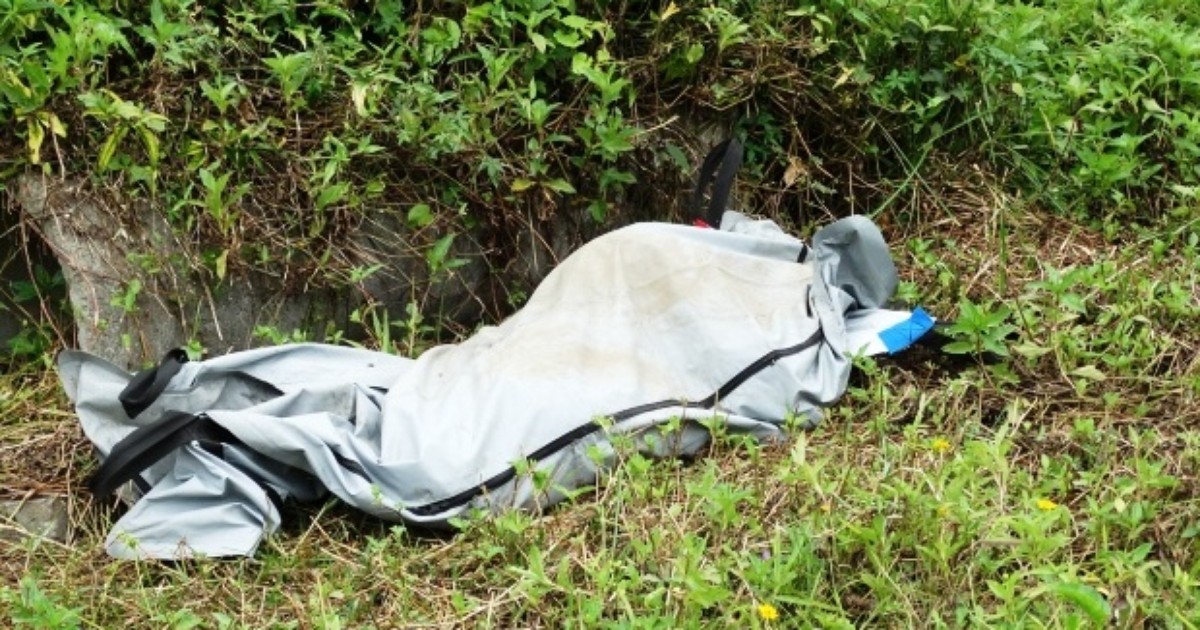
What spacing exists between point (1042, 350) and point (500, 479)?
132cm

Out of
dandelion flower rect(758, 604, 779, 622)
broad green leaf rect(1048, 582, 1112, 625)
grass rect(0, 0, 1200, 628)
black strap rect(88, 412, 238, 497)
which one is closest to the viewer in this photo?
broad green leaf rect(1048, 582, 1112, 625)

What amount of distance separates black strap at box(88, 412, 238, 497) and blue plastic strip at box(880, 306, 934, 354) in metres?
1.57

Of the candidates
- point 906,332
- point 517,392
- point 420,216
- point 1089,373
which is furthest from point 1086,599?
point 420,216

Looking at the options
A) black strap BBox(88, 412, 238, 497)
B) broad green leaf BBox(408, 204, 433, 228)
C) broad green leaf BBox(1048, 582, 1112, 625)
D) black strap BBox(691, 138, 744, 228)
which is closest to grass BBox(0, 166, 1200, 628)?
broad green leaf BBox(1048, 582, 1112, 625)

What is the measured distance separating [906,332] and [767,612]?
117 centimetres

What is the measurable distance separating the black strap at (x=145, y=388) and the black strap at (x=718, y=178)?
1497mm

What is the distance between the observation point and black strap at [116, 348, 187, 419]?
3324 millimetres

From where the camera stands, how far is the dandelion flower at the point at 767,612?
9.04 feet

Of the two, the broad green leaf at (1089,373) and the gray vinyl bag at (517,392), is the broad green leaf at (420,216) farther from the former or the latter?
the broad green leaf at (1089,373)

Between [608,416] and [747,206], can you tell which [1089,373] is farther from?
[747,206]

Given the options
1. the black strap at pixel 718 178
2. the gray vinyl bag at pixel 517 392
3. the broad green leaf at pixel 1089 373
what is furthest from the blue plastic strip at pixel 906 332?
the black strap at pixel 718 178

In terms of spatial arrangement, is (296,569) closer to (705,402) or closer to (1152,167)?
(705,402)

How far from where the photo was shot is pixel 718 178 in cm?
417

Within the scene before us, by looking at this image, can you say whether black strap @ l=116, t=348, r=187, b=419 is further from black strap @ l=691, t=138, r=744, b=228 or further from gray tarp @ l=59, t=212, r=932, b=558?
black strap @ l=691, t=138, r=744, b=228
